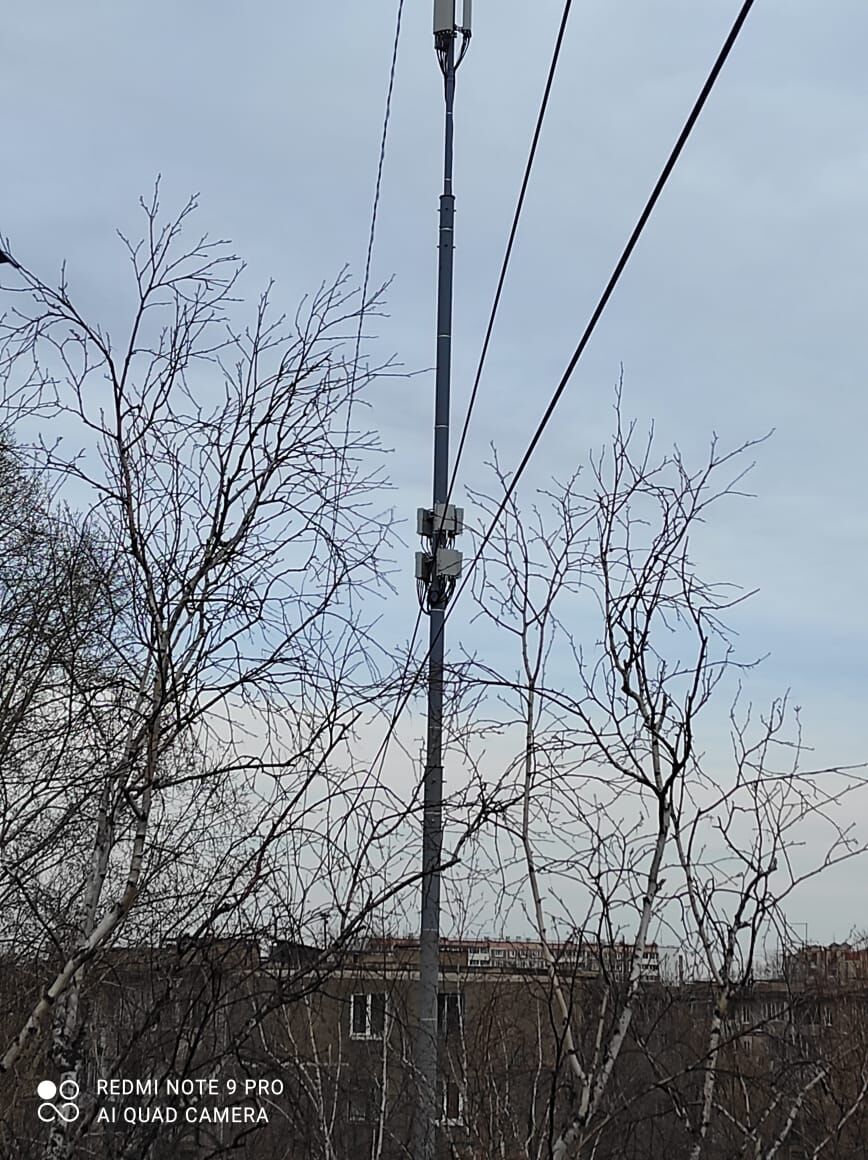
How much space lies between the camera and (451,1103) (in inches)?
219

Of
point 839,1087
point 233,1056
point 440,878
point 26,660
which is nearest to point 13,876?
point 233,1056

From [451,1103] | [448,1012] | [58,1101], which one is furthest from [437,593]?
[58,1101]

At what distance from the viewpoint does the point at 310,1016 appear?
213 inches

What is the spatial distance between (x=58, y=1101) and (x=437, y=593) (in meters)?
3.11

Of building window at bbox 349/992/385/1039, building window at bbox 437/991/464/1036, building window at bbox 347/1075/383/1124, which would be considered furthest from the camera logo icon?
building window at bbox 347/1075/383/1124

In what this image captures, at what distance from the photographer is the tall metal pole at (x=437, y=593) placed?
4.34 m

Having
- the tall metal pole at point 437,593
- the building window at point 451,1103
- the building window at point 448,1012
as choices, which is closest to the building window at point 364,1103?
the building window at point 448,1012

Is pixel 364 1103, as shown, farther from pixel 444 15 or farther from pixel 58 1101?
pixel 444 15

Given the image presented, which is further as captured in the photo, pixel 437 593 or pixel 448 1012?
pixel 448 1012

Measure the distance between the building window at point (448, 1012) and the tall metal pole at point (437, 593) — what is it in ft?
0.70

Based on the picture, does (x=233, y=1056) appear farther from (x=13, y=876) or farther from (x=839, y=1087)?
(x=839, y=1087)

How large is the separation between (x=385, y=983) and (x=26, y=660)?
2618 mm

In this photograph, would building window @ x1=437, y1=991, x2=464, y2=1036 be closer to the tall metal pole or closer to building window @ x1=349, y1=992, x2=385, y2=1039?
the tall metal pole

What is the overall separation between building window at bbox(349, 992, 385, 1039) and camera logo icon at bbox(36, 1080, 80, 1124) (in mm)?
904
